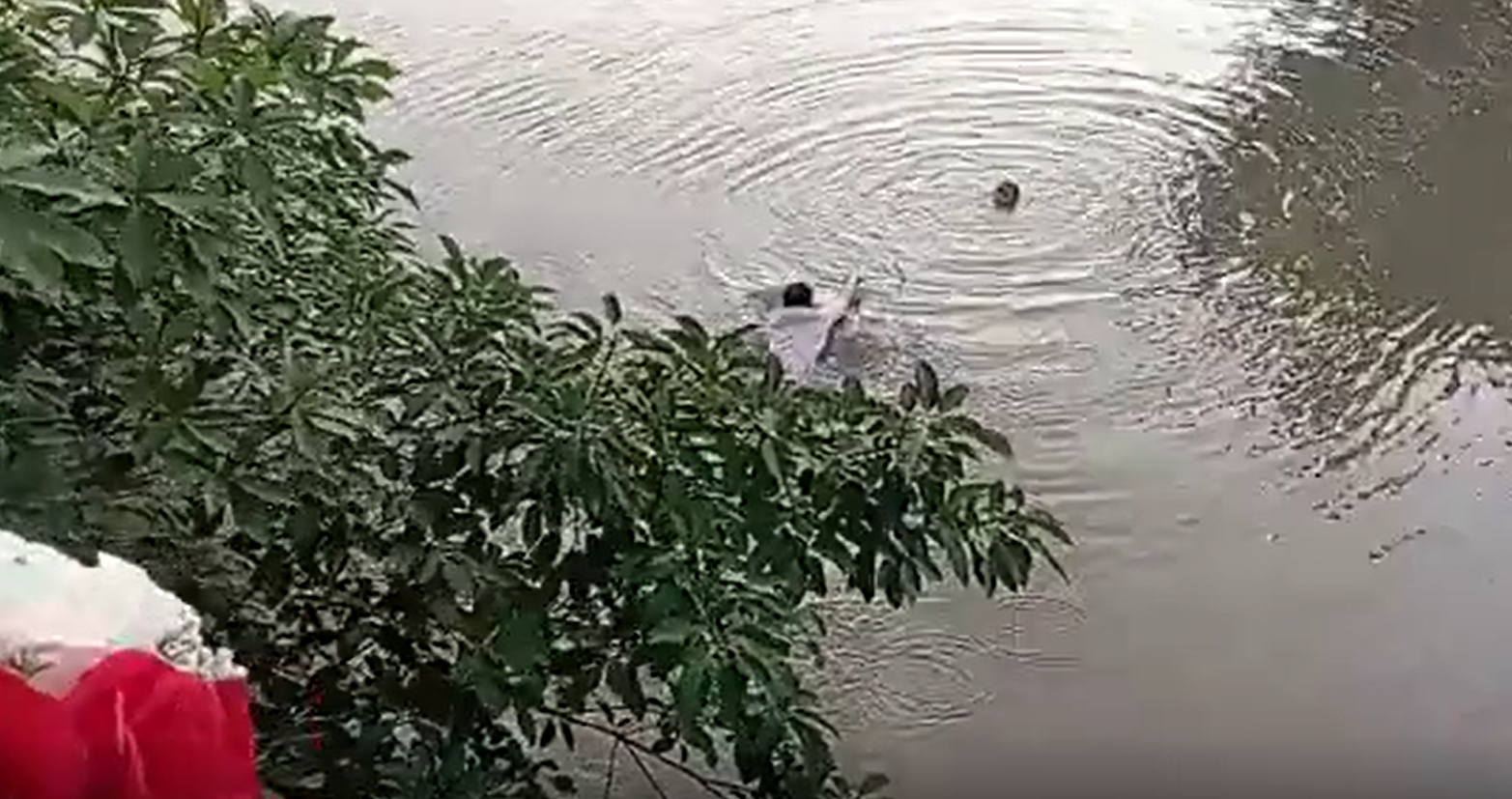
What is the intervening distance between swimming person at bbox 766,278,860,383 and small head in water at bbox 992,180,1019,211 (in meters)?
0.26

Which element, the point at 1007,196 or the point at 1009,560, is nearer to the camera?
the point at 1009,560

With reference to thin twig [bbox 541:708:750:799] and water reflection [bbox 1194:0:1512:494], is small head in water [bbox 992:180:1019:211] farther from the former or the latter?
thin twig [bbox 541:708:750:799]

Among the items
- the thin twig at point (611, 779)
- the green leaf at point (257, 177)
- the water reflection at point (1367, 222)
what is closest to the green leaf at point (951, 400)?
the green leaf at point (257, 177)

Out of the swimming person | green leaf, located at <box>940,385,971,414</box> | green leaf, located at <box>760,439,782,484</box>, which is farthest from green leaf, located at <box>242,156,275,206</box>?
the swimming person

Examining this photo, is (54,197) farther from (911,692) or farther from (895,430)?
Result: (911,692)

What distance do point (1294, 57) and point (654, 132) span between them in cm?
83

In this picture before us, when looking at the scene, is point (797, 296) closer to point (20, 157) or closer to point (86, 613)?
point (20, 157)

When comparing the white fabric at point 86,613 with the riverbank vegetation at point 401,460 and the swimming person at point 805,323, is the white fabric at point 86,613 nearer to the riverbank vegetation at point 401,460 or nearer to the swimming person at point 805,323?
the riverbank vegetation at point 401,460

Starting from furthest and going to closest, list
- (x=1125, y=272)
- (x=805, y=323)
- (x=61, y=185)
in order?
1. (x=1125, y=272)
2. (x=805, y=323)
3. (x=61, y=185)

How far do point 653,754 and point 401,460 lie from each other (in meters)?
0.32

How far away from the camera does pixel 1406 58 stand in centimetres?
276

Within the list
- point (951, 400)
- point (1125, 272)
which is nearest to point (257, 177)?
point (951, 400)

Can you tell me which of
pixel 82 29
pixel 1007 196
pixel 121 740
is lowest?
pixel 121 740

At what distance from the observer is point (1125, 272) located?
2359 mm
